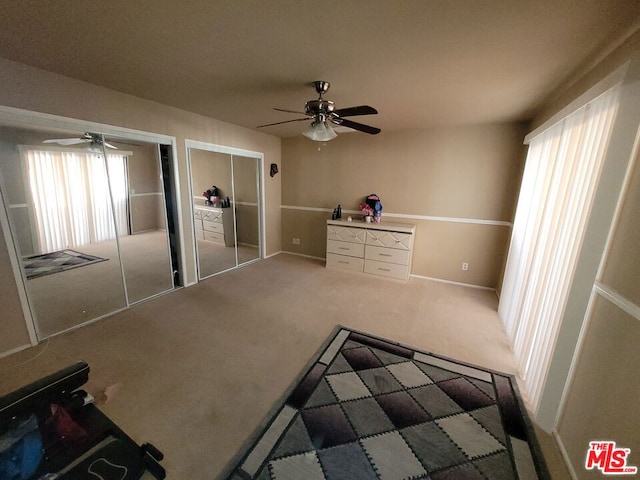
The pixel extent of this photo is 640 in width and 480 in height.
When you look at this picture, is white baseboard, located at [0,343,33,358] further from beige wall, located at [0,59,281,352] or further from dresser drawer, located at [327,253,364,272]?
dresser drawer, located at [327,253,364,272]

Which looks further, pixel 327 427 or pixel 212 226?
pixel 212 226

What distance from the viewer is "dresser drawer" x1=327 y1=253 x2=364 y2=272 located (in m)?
4.44

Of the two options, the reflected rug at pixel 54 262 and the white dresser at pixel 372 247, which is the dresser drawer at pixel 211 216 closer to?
the reflected rug at pixel 54 262

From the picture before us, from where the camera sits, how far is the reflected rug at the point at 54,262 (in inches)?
96.3

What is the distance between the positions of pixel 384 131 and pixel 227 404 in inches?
168

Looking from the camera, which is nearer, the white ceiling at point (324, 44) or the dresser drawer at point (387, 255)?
the white ceiling at point (324, 44)

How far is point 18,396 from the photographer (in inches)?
51.8

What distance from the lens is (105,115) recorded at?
2639mm

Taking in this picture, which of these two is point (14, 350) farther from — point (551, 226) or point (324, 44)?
point (551, 226)

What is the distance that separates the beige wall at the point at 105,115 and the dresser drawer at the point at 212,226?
29.4 inches

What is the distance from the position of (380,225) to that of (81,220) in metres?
4.26

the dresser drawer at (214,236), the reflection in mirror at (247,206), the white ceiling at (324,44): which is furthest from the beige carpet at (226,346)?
the white ceiling at (324,44)

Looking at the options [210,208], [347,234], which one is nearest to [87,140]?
[210,208]

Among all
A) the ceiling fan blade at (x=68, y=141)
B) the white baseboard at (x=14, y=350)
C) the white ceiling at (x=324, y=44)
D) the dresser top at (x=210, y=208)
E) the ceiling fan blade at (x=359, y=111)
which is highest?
the white ceiling at (x=324, y=44)
